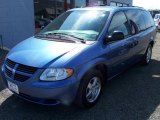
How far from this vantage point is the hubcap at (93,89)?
432cm

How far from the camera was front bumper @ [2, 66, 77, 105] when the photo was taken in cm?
368

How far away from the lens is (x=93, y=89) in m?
4.45

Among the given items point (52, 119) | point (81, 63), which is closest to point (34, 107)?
point (52, 119)

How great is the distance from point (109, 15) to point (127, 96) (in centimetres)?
163

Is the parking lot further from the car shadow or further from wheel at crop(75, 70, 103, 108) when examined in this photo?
wheel at crop(75, 70, 103, 108)

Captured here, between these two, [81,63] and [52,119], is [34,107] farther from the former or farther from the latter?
[81,63]

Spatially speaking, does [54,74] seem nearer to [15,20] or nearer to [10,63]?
[10,63]

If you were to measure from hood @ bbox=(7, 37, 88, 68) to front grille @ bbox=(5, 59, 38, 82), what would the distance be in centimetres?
6

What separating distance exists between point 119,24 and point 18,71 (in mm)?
2375

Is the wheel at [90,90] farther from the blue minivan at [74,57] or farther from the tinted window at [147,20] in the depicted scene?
the tinted window at [147,20]

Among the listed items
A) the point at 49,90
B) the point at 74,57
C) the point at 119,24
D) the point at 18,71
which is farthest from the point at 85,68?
the point at 119,24

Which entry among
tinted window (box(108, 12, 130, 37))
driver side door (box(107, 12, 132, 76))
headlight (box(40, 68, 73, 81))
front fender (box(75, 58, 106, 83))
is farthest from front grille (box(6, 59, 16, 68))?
tinted window (box(108, 12, 130, 37))

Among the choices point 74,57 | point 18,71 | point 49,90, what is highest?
point 74,57

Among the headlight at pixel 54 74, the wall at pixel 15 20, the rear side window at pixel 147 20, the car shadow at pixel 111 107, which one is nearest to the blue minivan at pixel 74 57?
the headlight at pixel 54 74
